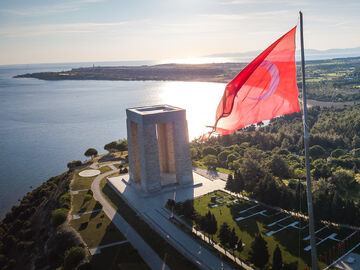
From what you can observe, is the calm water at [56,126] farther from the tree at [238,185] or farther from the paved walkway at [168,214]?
the tree at [238,185]

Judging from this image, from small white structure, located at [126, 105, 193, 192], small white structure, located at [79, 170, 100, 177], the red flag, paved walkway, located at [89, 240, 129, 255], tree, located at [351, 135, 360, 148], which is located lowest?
paved walkway, located at [89, 240, 129, 255]

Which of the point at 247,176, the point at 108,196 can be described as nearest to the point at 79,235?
the point at 108,196

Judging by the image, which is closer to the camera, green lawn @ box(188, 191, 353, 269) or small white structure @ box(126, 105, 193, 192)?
green lawn @ box(188, 191, 353, 269)

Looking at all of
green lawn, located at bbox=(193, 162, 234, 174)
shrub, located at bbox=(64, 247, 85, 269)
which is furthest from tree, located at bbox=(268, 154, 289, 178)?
shrub, located at bbox=(64, 247, 85, 269)

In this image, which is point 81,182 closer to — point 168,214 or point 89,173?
point 89,173

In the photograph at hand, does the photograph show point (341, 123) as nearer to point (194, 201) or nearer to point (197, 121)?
point (197, 121)

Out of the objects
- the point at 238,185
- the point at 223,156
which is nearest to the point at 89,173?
the point at 223,156

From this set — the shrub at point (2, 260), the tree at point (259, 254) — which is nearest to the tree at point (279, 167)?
the tree at point (259, 254)

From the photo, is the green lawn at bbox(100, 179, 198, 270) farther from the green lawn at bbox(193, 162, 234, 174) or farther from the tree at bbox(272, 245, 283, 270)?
the green lawn at bbox(193, 162, 234, 174)
